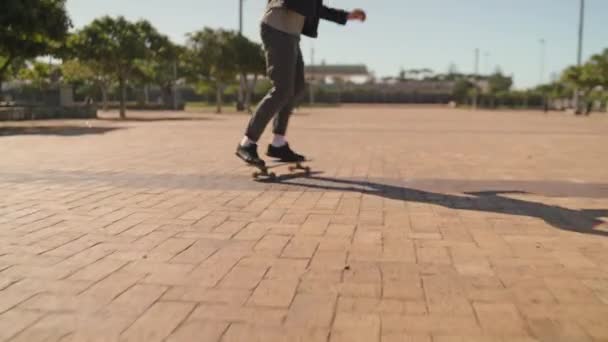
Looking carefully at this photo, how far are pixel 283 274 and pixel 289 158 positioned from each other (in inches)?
138

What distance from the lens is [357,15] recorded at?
5453 mm

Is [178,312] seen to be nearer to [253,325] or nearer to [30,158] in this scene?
[253,325]

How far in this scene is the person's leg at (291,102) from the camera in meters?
5.70

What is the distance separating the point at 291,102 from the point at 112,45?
23338 mm

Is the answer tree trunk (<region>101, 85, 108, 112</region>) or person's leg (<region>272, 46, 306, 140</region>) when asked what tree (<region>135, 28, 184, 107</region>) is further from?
person's leg (<region>272, 46, 306, 140</region>)

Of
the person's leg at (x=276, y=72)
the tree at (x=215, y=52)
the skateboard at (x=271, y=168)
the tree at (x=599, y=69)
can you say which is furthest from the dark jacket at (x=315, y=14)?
the tree at (x=599, y=69)

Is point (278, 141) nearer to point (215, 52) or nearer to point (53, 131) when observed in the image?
point (53, 131)

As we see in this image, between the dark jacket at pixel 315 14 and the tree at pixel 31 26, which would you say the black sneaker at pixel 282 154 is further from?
the tree at pixel 31 26

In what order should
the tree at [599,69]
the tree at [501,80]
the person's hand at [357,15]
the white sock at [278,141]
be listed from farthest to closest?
1. the tree at [501,80]
2. the tree at [599,69]
3. the white sock at [278,141]
4. the person's hand at [357,15]

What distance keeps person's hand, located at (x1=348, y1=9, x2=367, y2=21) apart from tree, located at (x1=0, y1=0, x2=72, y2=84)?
1251 cm

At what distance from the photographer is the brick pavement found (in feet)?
6.75

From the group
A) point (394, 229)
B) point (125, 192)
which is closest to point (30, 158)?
point (125, 192)

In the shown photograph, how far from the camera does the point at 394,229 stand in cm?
356

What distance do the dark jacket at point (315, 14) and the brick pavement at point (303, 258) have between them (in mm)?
1489
